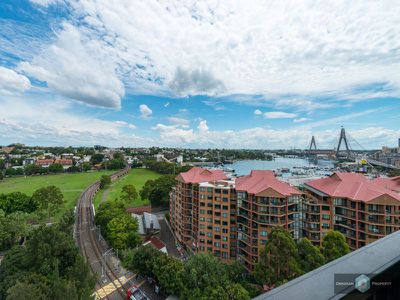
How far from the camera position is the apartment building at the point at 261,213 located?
18.0 m

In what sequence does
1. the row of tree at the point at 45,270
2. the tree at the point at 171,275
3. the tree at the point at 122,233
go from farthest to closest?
the tree at the point at 122,233, the tree at the point at 171,275, the row of tree at the point at 45,270

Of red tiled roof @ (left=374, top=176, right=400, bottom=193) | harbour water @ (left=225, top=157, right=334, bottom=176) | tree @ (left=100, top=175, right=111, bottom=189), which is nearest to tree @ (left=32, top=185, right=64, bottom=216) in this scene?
tree @ (left=100, top=175, right=111, bottom=189)

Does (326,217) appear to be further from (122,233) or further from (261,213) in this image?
(122,233)

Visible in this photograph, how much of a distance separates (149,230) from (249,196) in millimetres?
13506

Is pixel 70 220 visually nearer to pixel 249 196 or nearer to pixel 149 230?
pixel 149 230

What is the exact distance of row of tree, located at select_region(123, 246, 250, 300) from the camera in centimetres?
1229

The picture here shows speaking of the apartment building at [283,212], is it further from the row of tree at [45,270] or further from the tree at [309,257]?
the row of tree at [45,270]

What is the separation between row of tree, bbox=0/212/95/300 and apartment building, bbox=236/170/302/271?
11.6m

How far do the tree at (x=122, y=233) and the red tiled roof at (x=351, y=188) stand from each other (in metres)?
17.5

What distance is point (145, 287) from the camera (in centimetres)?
1739

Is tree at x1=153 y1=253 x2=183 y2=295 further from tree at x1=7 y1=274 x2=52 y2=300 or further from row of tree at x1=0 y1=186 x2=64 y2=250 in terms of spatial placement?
row of tree at x1=0 y1=186 x2=64 y2=250

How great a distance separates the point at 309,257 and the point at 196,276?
6.54 metres

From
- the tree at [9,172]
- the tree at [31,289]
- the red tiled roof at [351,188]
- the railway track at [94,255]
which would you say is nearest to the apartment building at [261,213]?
the red tiled roof at [351,188]

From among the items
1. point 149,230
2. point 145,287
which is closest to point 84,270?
point 145,287
